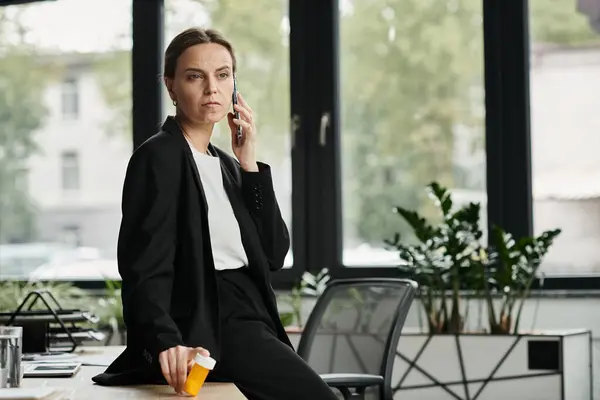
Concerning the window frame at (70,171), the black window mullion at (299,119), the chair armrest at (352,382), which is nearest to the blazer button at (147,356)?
the chair armrest at (352,382)

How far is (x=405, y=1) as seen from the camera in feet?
17.2

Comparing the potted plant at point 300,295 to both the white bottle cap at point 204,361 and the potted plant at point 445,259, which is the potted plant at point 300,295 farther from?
the white bottle cap at point 204,361

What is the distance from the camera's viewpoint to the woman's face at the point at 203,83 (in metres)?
1.94

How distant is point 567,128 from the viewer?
197 inches

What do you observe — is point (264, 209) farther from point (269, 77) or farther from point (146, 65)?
point (146, 65)

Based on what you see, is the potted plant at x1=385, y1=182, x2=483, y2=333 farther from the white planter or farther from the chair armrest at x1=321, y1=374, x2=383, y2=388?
the chair armrest at x1=321, y1=374, x2=383, y2=388

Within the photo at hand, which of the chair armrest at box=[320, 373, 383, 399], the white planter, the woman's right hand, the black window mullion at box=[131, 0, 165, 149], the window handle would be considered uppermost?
the black window mullion at box=[131, 0, 165, 149]

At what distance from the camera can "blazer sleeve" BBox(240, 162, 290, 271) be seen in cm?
201

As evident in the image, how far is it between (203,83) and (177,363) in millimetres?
512

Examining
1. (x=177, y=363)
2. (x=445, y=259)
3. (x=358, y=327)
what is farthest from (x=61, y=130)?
(x=177, y=363)

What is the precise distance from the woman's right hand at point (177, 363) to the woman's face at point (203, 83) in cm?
44

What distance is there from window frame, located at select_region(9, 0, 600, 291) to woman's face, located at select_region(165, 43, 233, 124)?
2969 millimetres

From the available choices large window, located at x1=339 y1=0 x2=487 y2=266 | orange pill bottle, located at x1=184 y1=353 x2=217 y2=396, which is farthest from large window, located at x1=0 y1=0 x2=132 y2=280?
orange pill bottle, located at x1=184 y1=353 x2=217 y2=396

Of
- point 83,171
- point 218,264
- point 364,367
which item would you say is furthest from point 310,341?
point 83,171
